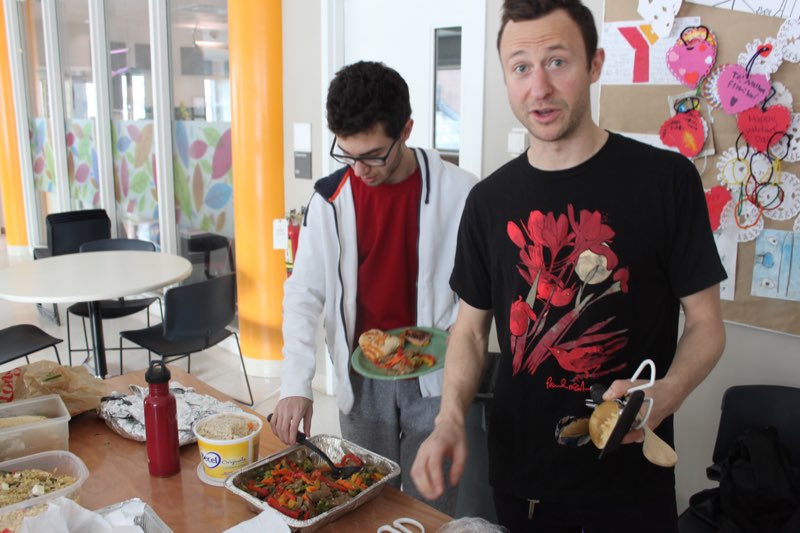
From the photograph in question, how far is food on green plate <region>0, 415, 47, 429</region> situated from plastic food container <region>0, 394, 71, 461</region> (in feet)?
0.07

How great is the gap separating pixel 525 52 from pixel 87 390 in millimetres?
1396

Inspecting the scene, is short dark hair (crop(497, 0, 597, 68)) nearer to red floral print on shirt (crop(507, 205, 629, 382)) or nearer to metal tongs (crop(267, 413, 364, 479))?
red floral print on shirt (crop(507, 205, 629, 382))

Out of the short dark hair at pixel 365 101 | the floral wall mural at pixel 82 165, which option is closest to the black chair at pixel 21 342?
the short dark hair at pixel 365 101

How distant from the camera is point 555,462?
1379mm

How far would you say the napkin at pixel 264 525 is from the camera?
114 centimetres

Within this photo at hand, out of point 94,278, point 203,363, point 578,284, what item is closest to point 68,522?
point 578,284

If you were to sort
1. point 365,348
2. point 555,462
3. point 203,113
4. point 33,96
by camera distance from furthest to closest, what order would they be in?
point 33,96
point 203,113
point 365,348
point 555,462

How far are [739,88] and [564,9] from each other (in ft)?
3.77

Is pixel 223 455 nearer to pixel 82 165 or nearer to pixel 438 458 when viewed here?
pixel 438 458

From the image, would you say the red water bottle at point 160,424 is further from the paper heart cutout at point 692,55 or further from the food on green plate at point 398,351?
the paper heart cutout at point 692,55

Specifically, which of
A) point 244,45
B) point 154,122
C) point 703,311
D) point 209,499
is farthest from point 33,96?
point 703,311

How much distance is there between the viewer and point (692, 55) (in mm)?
Answer: 2209

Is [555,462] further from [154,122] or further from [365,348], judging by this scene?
[154,122]

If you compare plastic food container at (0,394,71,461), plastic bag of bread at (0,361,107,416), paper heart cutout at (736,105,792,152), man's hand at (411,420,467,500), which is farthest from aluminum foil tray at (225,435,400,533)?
paper heart cutout at (736,105,792,152)
